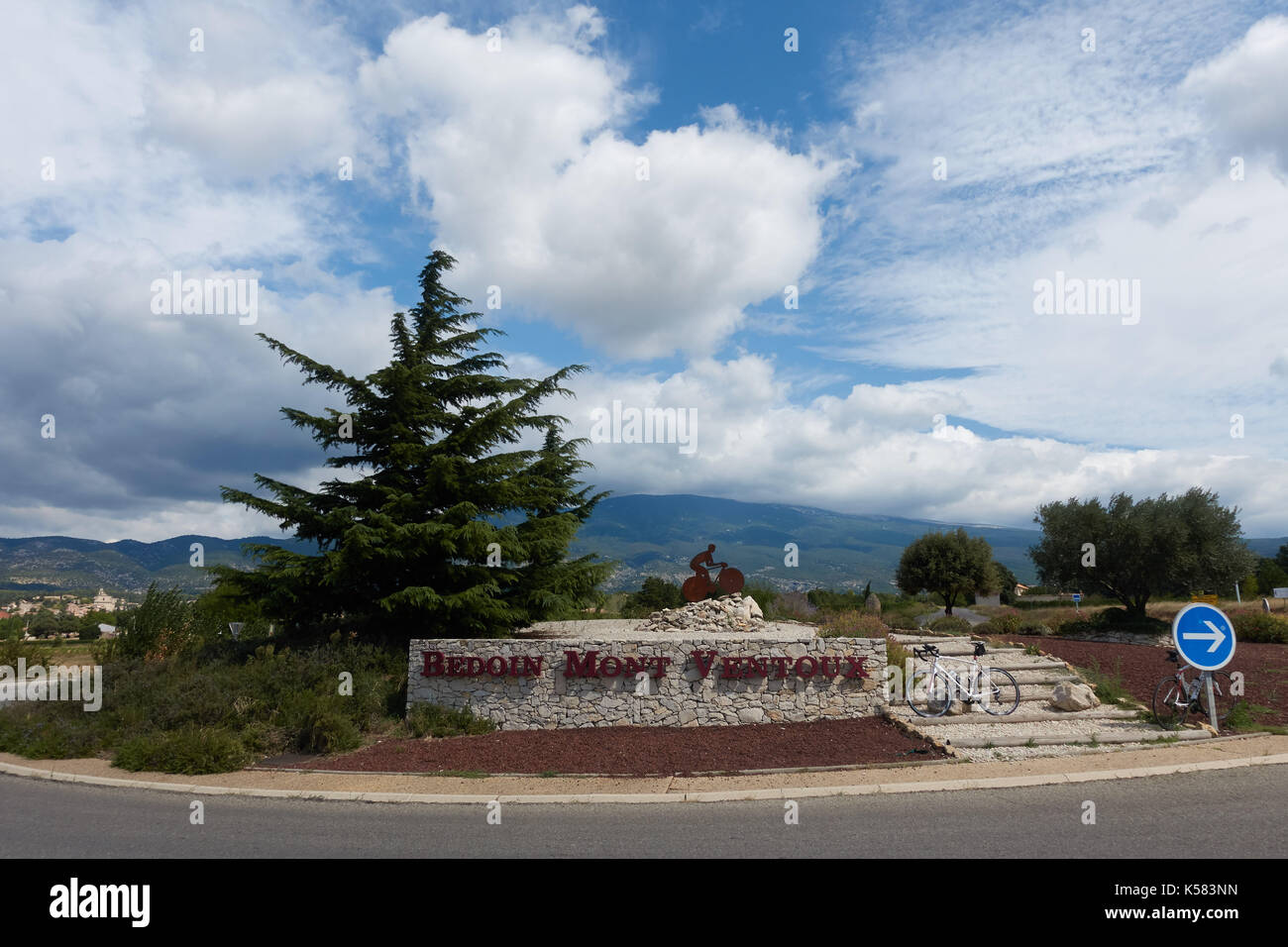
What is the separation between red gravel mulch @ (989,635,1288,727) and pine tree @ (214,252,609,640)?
12809 mm

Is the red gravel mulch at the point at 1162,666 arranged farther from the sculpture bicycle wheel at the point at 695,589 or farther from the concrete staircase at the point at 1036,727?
A: the sculpture bicycle wheel at the point at 695,589

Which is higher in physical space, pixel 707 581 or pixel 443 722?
pixel 707 581

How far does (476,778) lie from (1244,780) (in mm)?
10094

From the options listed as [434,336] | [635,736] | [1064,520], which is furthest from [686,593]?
[1064,520]

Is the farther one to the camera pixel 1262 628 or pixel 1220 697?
pixel 1262 628

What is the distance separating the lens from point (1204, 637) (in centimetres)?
Answer: 1084

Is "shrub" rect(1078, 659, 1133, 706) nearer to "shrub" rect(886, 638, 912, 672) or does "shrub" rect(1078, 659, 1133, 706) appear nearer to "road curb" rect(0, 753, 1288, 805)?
"shrub" rect(886, 638, 912, 672)

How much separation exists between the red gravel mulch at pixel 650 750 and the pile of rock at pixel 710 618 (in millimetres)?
5298

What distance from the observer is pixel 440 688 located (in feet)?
44.6

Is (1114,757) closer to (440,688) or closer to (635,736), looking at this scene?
(635,736)

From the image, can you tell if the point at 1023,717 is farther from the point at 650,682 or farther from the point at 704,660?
the point at 650,682

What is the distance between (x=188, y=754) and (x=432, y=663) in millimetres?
4046

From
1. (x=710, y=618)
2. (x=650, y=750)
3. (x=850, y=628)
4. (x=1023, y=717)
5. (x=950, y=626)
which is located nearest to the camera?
(x=650, y=750)

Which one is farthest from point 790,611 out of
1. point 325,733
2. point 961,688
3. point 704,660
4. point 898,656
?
point 325,733
